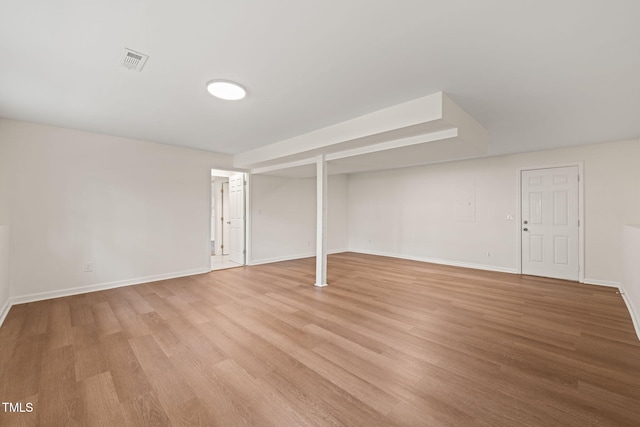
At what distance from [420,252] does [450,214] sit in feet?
4.07

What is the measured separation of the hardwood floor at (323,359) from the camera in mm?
1682

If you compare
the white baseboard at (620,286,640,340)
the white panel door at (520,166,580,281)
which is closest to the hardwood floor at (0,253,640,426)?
the white baseboard at (620,286,640,340)

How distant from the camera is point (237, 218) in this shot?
6.65m

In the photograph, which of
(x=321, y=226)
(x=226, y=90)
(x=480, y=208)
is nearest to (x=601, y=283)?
(x=480, y=208)

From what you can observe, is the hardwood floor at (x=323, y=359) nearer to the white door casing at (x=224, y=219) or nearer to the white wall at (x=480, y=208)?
the white wall at (x=480, y=208)

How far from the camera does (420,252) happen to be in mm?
6852

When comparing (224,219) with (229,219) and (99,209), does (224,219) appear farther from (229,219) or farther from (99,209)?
(99,209)

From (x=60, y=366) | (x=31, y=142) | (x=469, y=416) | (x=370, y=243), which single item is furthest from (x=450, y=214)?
(x=31, y=142)

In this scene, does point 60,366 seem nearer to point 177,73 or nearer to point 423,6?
point 177,73

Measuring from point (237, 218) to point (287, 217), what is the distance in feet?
4.19

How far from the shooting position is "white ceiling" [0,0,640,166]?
1.66 m

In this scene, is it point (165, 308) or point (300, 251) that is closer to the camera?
point (165, 308)

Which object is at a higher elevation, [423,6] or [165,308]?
[423,6]

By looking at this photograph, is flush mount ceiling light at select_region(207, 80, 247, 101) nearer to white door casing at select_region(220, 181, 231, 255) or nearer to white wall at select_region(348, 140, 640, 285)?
white wall at select_region(348, 140, 640, 285)
